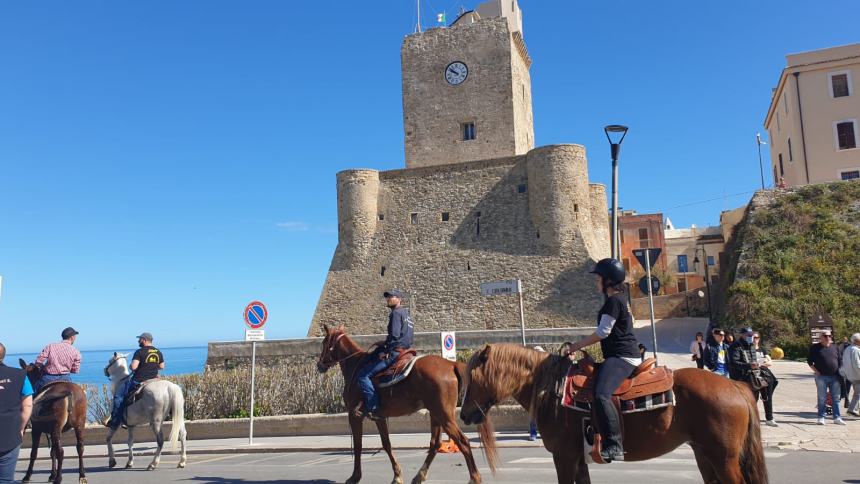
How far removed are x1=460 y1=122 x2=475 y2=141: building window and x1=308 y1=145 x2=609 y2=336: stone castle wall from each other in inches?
141

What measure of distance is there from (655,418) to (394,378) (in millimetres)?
3944

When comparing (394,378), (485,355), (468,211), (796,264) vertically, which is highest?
(468,211)

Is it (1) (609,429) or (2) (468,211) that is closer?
(1) (609,429)

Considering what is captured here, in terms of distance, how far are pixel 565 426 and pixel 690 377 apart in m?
1.16

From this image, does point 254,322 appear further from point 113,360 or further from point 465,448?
point 465,448

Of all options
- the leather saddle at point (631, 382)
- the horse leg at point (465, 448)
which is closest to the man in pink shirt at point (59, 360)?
the horse leg at point (465, 448)

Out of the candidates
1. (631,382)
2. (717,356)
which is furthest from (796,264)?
(631,382)

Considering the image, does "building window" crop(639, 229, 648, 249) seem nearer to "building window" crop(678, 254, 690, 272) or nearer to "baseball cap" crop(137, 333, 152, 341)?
"building window" crop(678, 254, 690, 272)

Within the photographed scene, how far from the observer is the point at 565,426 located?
18.5ft

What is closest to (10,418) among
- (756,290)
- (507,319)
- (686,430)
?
(686,430)

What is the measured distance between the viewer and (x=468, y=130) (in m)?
41.9

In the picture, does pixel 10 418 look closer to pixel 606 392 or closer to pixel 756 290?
pixel 606 392

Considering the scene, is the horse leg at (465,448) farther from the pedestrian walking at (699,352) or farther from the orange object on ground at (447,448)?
the pedestrian walking at (699,352)

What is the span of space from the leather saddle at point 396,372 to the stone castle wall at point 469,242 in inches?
1009
